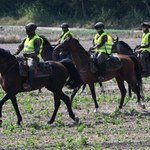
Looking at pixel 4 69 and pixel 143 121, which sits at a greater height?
pixel 4 69

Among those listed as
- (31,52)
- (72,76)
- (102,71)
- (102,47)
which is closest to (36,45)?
(31,52)

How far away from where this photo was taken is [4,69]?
1886 cm

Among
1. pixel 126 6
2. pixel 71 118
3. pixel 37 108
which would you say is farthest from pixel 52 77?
pixel 126 6

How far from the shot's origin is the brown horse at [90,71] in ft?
68.2

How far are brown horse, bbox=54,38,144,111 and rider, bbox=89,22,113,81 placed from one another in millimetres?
258

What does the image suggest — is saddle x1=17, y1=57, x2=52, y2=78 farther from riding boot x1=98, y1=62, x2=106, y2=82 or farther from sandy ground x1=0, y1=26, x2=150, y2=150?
riding boot x1=98, y1=62, x2=106, y2=82

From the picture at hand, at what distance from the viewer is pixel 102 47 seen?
2220 centimetres

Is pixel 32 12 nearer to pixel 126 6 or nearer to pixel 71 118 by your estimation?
pixel 126 6

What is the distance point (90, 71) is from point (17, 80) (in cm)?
344

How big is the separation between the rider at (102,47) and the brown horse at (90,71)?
258mm

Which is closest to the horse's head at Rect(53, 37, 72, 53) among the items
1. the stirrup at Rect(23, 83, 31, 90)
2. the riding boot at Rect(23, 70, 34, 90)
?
the riding boot at Rect(23, 70, 34, 90)

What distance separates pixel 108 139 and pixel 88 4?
66.3 meters

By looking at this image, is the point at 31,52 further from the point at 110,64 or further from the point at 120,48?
the point at 120,48

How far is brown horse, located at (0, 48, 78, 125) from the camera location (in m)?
18.8
